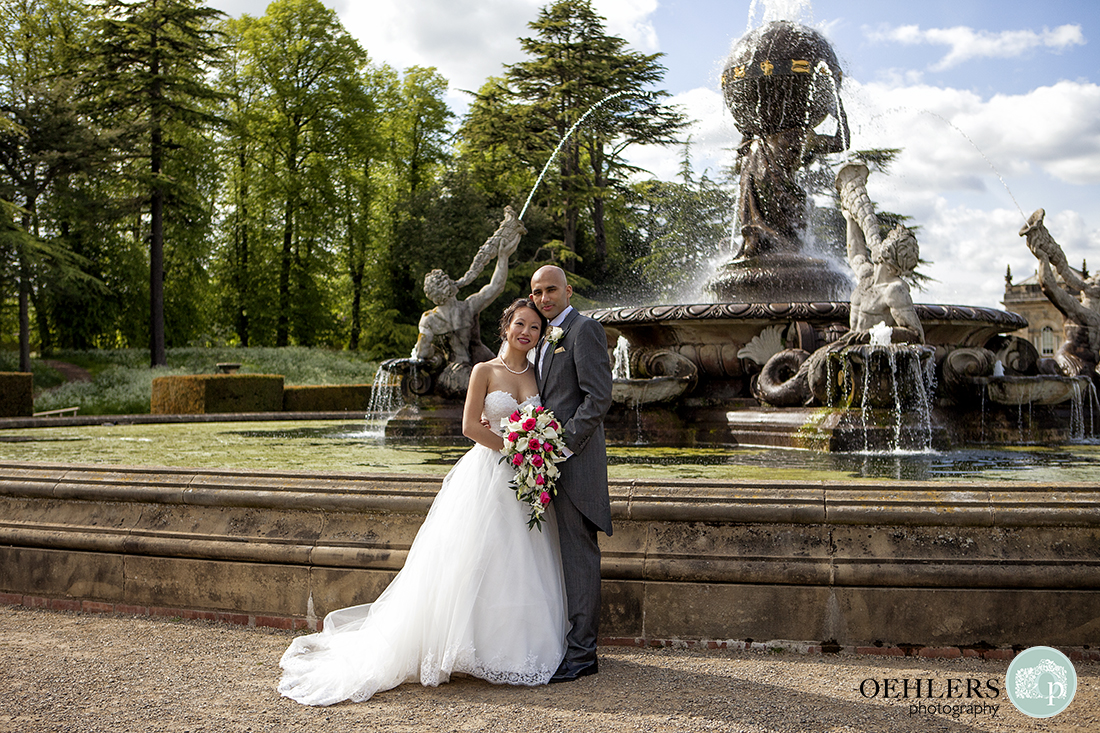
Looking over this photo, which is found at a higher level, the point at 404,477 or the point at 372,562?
the point at 404,477

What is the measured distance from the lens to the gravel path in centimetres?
331

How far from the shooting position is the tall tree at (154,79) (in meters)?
34.4

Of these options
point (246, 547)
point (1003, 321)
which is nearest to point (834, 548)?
point (246, 547)

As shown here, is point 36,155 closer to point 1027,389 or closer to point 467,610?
point 1027,389

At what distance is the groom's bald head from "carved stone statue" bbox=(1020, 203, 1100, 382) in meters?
11.1

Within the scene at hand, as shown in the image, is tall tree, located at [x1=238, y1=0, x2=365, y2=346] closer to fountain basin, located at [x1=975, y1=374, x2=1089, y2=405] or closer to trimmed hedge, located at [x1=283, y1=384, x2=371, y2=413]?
trimmed hedge, located at [x1=283, y1=384, x2=371, y2=413]

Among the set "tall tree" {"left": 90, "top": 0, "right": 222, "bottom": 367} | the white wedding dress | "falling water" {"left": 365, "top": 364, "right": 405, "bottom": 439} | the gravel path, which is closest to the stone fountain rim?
"falling water" {"left": 365, "top": 364, "right": 405, "bottom": 439}

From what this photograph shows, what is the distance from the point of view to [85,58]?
114 feet

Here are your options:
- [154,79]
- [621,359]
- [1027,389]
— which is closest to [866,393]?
[1027,389]

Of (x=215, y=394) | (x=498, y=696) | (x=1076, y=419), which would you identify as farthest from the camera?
(x=215, y=394)

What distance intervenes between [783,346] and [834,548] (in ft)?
19.9

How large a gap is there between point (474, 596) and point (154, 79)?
118ft

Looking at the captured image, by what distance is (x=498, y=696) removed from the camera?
363 centimetres

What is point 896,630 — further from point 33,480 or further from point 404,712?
point 33,480
